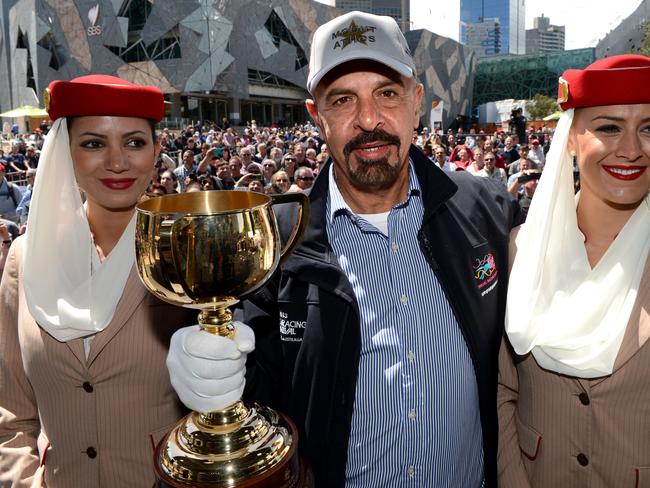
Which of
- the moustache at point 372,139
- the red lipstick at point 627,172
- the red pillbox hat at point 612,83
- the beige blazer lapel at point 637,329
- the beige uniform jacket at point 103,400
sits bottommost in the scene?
the beige uniform jacket at point 103,400

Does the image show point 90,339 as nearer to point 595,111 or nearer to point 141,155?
point 141,155

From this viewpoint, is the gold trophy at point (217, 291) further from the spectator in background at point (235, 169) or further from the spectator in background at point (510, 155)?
the spectator in background at point (510, 155)

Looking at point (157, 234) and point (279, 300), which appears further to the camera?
point (279, 300)

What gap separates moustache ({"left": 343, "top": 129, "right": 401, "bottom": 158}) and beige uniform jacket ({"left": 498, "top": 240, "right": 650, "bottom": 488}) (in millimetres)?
913

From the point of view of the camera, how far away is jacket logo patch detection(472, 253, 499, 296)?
198cm

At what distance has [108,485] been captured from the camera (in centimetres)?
194

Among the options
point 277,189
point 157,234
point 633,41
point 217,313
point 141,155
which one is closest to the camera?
point 157,234

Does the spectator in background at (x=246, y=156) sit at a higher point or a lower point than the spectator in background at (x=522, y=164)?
higher

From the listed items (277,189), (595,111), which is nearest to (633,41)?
(277,189)

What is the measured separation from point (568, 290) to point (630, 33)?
60848mm

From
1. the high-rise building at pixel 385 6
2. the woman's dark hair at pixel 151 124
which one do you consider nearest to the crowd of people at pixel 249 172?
the woman's dark hair at pixel 151 124

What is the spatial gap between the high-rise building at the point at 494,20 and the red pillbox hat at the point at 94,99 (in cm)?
18016

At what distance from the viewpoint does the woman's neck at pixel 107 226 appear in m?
2.16

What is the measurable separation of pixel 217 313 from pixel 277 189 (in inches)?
237
